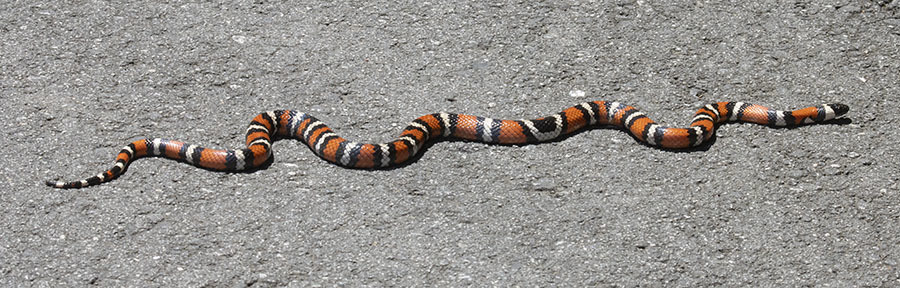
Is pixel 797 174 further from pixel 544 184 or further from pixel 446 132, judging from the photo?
pixel 446 132

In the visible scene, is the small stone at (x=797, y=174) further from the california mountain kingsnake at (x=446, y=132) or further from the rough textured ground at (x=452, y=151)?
the california mountain kingsnake at (x=446, y=132)

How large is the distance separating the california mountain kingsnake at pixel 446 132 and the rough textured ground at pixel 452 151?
9cm

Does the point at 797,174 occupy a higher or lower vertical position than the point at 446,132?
lower

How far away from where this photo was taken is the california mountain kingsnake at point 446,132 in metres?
6.45

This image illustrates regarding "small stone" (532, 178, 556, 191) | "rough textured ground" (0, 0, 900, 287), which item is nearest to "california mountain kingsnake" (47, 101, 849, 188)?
"rough textured ground" (0, 0, 900, 287)

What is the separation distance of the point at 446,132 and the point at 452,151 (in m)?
0.19

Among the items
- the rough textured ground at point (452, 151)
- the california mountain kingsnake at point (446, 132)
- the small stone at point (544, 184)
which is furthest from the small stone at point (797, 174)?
the small stone at point (544, 184)

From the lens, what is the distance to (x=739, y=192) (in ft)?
20.4

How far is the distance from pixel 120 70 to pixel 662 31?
4.48 metres

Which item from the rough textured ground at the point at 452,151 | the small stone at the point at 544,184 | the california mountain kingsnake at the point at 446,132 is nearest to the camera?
the rough textured ground at the point at 452,151

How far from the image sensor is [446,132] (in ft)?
22.6

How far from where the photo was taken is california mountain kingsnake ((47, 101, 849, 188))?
21.2 ft

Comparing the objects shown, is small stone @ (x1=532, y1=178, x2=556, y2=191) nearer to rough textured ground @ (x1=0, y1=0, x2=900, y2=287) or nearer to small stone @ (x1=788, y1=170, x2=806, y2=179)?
rough textured ground @ (x1=0, y1=0, x2=900, y2=287)

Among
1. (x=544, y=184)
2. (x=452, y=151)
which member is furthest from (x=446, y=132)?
(x=544, y=184)
